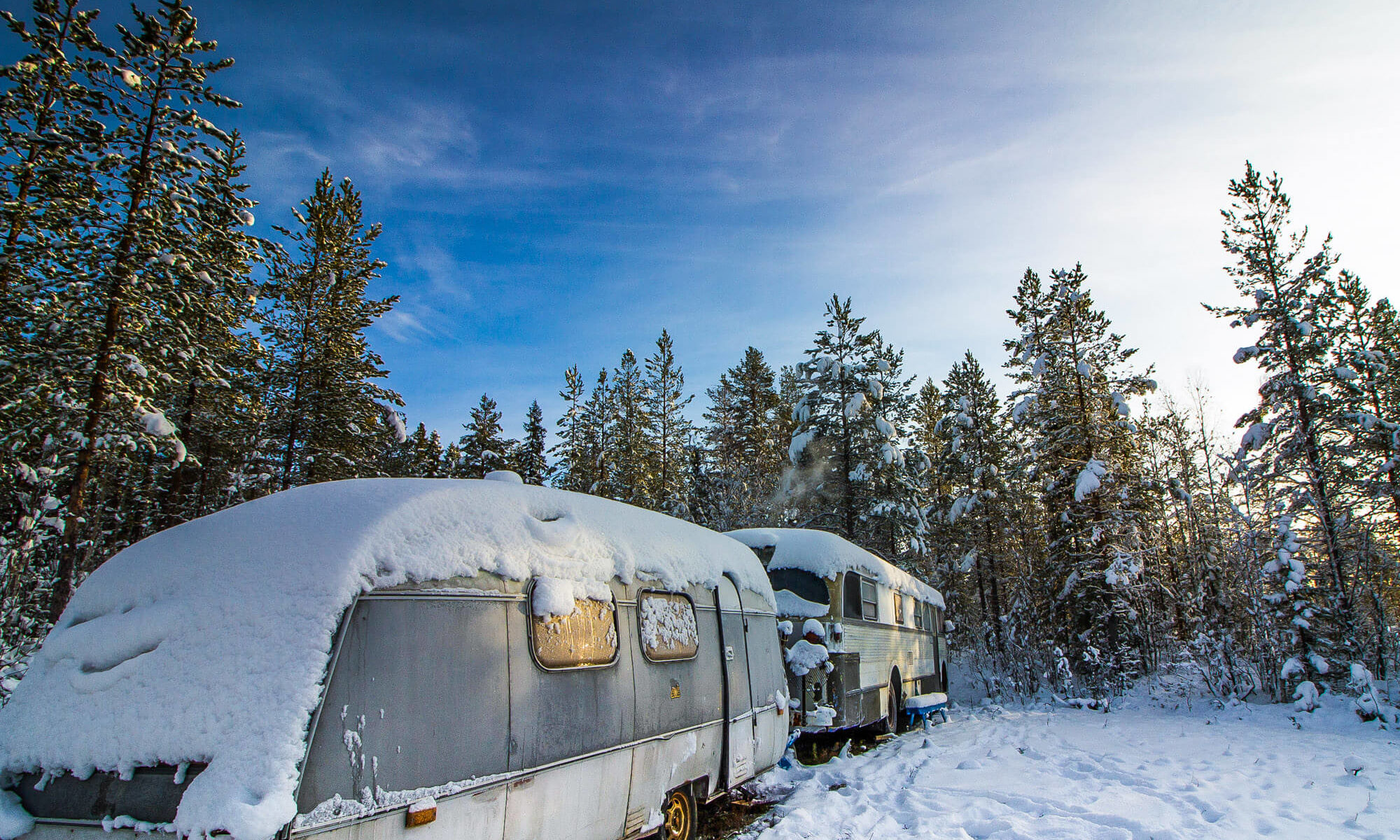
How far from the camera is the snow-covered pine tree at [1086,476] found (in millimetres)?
18750

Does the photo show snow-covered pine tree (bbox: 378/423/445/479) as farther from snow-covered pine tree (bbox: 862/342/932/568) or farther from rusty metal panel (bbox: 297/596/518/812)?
rusty metal panel (bbox: 297/596/518/812)

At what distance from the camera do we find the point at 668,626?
18.7 ft

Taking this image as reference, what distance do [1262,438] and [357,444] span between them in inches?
906

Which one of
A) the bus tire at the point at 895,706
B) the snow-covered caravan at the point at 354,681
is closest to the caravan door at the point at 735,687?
the snow-covered caravan at the point at 354,681

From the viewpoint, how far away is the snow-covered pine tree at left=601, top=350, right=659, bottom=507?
1181 inches

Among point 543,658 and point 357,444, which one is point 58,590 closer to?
point 357,444

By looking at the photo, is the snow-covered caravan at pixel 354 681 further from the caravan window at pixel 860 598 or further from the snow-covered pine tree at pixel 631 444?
the snow-covered pine tree at pixel 631 444

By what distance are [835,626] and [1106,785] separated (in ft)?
11.3

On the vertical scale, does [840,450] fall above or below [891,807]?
above

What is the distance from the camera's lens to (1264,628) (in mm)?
14328

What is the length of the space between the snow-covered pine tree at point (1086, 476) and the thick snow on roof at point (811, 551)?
10726 millimetres

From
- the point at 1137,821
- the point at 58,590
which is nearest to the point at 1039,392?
the point at 1137,821

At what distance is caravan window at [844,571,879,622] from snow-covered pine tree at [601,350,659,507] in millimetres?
18750

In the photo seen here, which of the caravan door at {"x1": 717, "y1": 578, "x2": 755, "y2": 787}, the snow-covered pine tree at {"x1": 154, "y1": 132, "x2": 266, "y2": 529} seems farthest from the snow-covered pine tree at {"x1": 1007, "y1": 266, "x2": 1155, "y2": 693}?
the snow-covered pine tree at {"x1": 154, "y1": 132, "x2": 266, "y2": 529}
